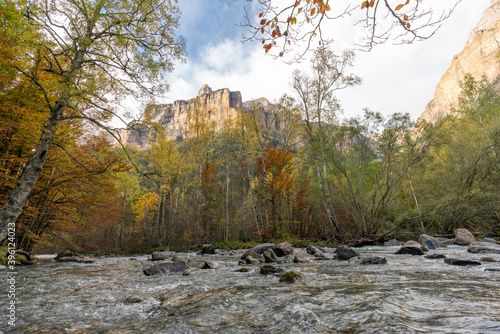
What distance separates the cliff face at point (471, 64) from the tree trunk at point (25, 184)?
325 feet

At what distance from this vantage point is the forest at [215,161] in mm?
6103

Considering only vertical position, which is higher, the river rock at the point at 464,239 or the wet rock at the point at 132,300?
the river rock at the point at 464,239

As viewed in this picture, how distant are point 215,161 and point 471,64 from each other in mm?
122534

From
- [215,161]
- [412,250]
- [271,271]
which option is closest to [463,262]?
[412,250]

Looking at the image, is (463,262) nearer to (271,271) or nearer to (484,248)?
(484,248)

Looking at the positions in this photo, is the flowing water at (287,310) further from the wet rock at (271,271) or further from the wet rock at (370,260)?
the wet rock at (370,260)

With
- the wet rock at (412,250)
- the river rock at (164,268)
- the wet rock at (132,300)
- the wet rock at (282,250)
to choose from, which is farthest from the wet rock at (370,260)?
the wet rock at (132,300)

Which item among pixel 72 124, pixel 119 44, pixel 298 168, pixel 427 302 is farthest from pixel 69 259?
pixel 298 168

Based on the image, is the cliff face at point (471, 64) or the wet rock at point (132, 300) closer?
the wet rock at point (132, 300)

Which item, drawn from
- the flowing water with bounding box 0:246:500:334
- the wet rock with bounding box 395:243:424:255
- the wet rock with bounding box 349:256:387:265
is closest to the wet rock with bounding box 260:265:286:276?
the flowing water with bounding box 0:246:500:334

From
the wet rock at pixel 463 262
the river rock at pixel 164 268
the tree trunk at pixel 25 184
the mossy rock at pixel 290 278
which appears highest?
the tree trunk at pixel 25 184

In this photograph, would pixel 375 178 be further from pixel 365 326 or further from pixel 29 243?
pixel 29 243

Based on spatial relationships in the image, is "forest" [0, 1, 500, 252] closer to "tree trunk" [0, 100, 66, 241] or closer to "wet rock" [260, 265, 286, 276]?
"tree trunk" [0, 100, 66, 241]

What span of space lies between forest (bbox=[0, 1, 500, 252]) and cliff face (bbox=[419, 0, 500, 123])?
278ft
